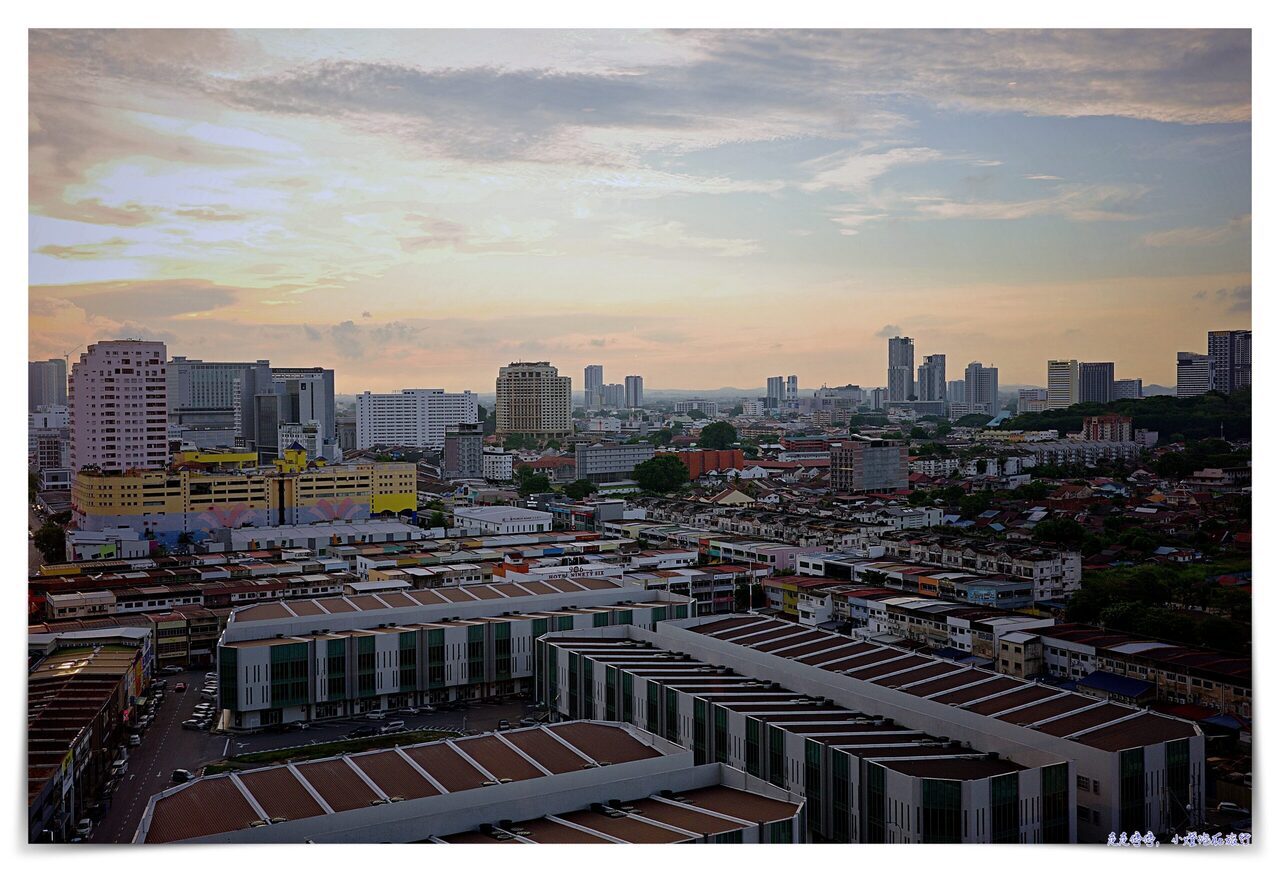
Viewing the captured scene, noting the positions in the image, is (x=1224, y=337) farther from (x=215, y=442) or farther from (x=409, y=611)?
(x=215, y=442)

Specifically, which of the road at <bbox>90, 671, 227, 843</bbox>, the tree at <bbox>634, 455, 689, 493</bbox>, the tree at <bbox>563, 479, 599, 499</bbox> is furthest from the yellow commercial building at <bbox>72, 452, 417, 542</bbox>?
the road at <bbox>90, 671, 227, 843</bbox>

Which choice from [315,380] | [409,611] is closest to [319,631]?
[409,611]

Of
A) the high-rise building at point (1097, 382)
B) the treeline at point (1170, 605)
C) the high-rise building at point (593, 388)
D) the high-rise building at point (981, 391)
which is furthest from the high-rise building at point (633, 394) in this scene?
the treeline at point (1170, 605)

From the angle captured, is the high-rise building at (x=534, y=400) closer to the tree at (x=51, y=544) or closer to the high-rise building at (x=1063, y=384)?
the high-rise building at (x=1063, y=384)

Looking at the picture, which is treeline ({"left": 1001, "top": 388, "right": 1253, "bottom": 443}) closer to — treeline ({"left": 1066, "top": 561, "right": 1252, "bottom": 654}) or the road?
treeline ({"left": 1066, "top": 561, "right": 1252, "bottom": 654})

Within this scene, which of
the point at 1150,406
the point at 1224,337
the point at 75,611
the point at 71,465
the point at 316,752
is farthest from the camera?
the point at 1150,406
